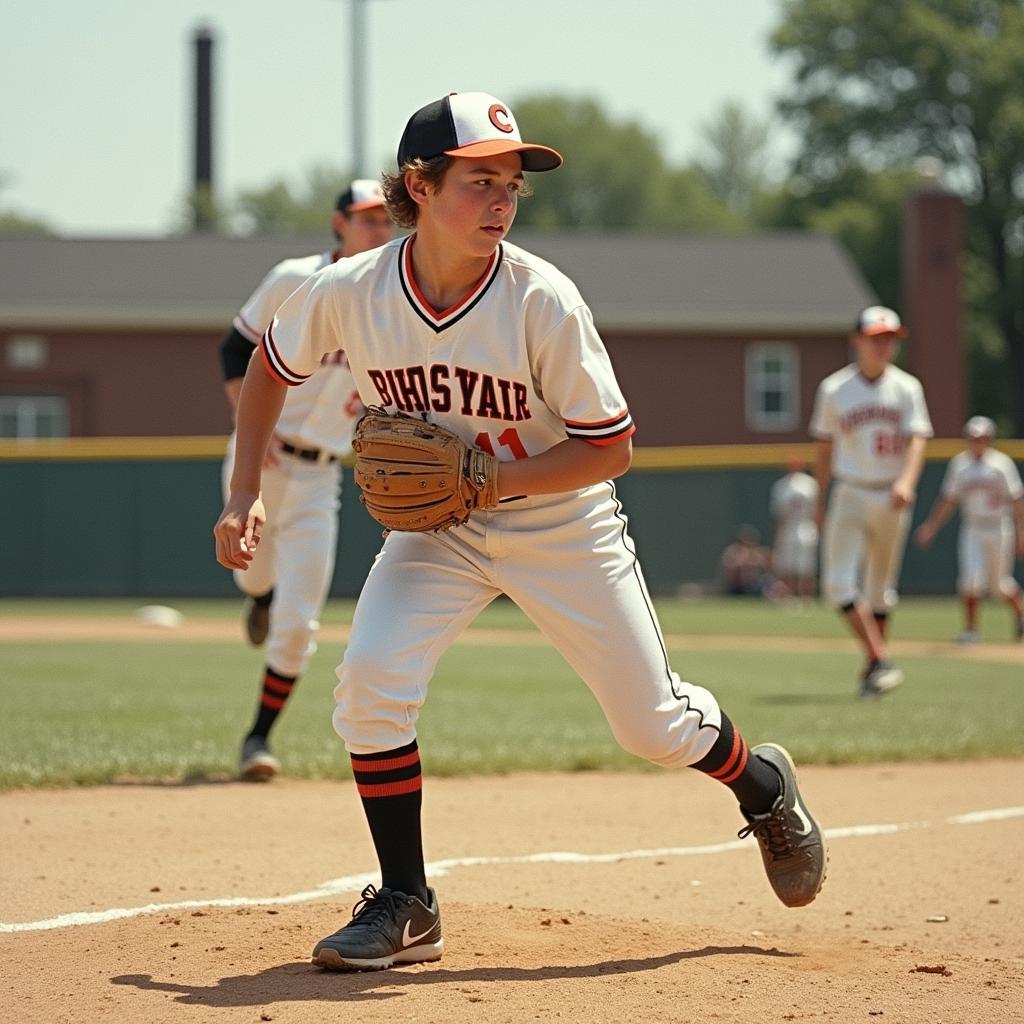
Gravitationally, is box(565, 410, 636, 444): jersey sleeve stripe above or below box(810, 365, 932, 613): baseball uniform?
above

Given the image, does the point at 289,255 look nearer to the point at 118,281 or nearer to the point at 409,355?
the point at 118,281

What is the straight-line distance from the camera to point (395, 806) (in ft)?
13.3

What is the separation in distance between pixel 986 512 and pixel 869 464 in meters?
7.01

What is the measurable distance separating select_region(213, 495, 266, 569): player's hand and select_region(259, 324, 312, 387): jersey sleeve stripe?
31 centimetres

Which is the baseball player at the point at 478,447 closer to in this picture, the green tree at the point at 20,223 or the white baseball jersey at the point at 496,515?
the white baseball jersey at the point at 496,515

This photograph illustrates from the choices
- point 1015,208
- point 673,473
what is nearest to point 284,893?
point 673,473

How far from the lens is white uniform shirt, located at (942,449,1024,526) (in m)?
16.7

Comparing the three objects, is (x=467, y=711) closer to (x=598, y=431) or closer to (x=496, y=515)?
(x=496, y=515)

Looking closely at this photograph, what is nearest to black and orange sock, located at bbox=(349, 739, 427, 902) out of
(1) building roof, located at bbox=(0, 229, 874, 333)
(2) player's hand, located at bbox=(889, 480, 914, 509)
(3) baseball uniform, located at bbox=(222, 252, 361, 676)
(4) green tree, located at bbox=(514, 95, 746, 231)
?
(3) baseball uniform, located at bbox=(222, 252, 361, 676)

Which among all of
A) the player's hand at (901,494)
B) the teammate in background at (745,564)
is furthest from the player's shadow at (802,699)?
the teammate in background at (745,564)

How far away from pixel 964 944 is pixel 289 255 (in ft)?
104

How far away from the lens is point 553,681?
37.3 feet

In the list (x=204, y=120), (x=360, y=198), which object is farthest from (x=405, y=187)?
(x=204, y=120)

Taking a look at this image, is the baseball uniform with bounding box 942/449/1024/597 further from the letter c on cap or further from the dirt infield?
the letter c on cap
